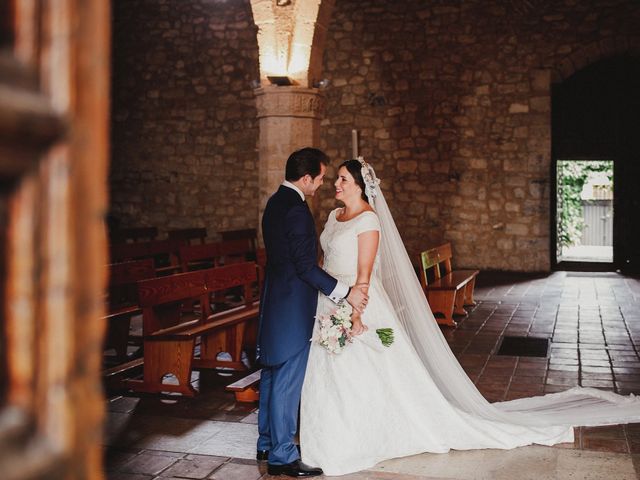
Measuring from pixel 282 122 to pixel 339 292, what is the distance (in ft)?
10.8

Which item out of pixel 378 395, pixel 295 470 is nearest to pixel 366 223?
pixel 378 395

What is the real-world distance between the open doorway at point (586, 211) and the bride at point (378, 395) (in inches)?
367

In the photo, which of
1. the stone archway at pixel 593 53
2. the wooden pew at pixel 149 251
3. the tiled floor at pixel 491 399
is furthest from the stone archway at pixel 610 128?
the wooden pew at pixel 149 251

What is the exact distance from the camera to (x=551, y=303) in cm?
877

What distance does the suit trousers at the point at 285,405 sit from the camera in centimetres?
341

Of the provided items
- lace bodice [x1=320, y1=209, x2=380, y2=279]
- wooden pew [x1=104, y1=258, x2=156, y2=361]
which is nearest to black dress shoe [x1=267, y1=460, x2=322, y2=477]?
lace bodice [x1=320, y1=209, x2=380, y2=279]

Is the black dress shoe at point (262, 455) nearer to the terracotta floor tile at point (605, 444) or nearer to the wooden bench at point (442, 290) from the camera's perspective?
the terracotta floor tile at point (605, 444)

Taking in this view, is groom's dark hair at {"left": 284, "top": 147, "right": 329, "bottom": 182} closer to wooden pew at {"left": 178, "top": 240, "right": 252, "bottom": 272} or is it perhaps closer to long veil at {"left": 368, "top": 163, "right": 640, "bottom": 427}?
long veil at {"left": 368, "top": 163, "right": 640, "bottom": 427}

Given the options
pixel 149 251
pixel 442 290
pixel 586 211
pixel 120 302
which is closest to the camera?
pixel 120 302

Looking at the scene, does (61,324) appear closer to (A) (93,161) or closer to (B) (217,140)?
(A) (93,161)

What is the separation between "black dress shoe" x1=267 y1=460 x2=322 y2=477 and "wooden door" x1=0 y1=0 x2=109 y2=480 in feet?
9.09

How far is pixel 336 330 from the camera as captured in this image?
351 cm

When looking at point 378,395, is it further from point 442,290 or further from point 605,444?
point 442,290

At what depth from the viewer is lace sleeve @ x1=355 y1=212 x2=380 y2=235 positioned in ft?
12.2
